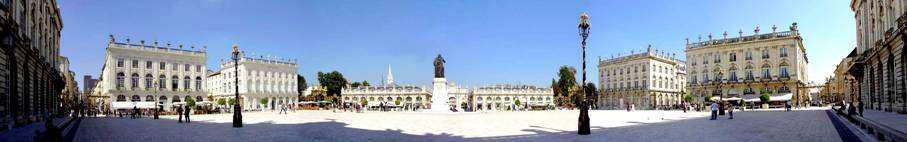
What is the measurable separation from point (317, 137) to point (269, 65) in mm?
67717

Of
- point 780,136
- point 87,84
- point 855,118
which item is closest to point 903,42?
point 855,118

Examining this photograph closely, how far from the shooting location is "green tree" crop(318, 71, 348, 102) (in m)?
98.8

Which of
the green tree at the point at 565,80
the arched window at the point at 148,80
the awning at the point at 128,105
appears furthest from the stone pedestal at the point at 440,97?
the green tree at the point at 565,80

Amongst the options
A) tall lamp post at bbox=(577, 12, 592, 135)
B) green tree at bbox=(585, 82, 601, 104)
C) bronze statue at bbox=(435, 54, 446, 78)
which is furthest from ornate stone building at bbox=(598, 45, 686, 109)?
tall lamp post at bbox=(577, 12, 592, 135)

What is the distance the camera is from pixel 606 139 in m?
15.3

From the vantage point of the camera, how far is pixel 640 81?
257 ft

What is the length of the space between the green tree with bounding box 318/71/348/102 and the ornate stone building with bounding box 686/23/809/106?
54.8m

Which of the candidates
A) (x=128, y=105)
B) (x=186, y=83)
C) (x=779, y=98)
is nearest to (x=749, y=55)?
(x=779, y=98)

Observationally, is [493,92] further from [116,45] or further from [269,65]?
[116,45]

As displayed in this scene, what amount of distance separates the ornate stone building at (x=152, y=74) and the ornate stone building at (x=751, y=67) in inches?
2195

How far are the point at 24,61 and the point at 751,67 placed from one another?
61.1 meters

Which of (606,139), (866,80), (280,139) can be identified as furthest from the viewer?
(866,80)

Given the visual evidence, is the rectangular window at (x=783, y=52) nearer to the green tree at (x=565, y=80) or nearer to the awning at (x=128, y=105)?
the green tree at (x=565, y=80)

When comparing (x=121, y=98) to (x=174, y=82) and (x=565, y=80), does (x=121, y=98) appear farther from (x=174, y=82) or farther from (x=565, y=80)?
(x=565, y=80)
